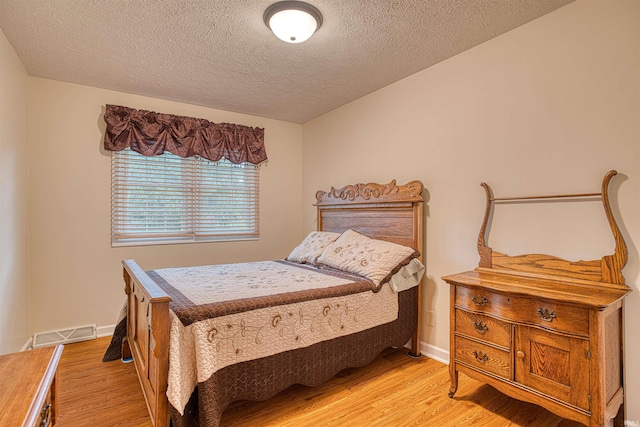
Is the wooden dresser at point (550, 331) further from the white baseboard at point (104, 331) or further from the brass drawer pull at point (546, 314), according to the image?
the white baseboard at point (104, 331)

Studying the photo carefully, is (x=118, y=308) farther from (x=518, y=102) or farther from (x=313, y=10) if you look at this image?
(x=518, y=102)

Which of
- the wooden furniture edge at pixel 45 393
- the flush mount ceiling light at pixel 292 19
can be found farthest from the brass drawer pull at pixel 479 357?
the flush mount ceiling light at pixel 292 19

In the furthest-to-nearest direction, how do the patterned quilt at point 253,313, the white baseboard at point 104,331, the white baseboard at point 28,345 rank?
1. the white baseboard at point 104,331
2. the white baseboard at point 28,345
3. the patterned quilt at point 253,313

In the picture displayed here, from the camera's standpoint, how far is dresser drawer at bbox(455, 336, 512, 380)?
1.87 meters

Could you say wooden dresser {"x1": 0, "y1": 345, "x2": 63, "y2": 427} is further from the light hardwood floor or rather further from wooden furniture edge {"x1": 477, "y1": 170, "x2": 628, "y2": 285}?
wooden furniture edge {"x1": 477, "y1": 170, "x2": 628, "y2": 285}

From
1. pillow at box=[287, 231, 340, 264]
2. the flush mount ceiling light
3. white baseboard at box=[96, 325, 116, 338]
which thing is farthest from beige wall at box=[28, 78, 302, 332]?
the flush mount ceiling light

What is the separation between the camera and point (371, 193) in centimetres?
322

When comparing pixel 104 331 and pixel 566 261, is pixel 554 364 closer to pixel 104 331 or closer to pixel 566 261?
pixel 566 261

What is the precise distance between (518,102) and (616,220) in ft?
3.17

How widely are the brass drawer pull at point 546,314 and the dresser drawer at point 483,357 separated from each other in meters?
0.32

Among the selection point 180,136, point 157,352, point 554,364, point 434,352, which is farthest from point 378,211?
point 180,136

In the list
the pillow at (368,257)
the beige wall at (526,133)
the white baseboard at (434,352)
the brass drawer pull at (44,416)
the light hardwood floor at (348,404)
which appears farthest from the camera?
the white baseboard at (434,352)

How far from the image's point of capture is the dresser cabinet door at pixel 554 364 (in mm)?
1569

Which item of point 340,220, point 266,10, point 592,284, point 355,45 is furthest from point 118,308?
point 592,284
